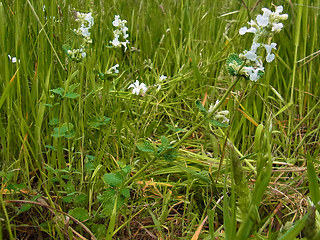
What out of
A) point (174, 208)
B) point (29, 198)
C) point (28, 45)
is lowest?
point (174, 208)

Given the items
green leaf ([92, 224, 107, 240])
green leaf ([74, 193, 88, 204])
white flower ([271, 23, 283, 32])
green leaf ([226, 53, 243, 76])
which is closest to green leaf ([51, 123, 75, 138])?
green leaf ([74, 193, 88, 204])

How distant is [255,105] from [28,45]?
1.03m

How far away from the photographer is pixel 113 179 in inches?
36.5

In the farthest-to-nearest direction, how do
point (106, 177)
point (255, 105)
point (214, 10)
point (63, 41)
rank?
point (214, 10)
point (255, 105)
point (63, 41)
point (106, 177)

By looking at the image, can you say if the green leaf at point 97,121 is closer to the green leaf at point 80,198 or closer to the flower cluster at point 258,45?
the green leaf at point 80,198

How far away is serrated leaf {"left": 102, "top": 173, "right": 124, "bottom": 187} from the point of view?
914 millimetres

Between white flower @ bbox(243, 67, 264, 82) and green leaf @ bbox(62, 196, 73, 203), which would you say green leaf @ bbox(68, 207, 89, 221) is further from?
white flower @ bbox(243, 67, 264, 82)

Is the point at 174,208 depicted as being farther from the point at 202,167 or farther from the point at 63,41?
the point at 63,41

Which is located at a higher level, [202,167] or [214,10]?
[214,10]

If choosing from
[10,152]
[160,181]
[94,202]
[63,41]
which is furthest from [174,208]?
[63,41]

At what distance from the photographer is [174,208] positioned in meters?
1.21

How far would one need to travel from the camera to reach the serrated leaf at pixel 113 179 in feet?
3.00

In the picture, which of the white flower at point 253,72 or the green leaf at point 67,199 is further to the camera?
the green leaf at point 67,199

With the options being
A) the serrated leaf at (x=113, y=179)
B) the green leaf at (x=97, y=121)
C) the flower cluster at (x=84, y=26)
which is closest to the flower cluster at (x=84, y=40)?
the flower cluster at (x=84, y=26)
